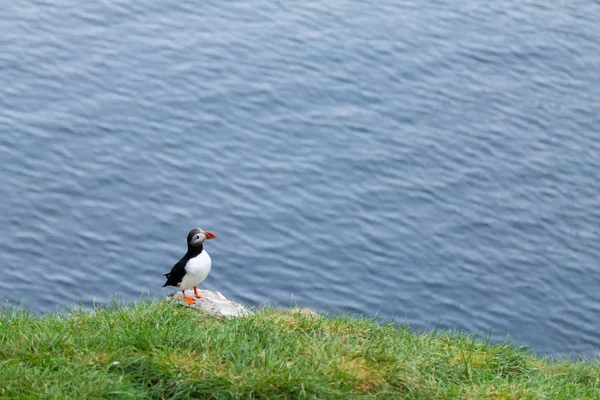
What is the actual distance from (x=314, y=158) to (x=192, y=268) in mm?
11990

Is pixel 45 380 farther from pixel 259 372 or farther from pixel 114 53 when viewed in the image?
pixel 114 53

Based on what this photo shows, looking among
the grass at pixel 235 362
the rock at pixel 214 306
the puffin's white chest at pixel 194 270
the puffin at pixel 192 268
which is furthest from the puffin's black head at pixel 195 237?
the grass at pixel 235 362

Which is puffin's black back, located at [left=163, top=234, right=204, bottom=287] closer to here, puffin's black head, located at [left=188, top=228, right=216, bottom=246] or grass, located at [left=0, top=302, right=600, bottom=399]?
puffin's black head, located at [left=188, top=228, right=216, bottom=246]

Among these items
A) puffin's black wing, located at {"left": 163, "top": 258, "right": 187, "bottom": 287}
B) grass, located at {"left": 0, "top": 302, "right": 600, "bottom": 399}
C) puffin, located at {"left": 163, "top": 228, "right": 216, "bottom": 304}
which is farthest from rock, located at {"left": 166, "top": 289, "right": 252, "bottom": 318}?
grass, located at {"left": 0, "top": 302, "right": 600, "bottom": 399}

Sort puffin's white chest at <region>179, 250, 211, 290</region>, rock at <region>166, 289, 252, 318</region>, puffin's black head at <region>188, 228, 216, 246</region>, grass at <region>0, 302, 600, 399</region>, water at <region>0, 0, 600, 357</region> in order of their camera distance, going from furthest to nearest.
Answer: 1. water at <region>0, 0, 600, 357</region>
2. puffin's black head at <region>188, 228, 216, 246</region>
3. puffin's white chest at <region>179, 250, 211, 290</region>
4. rock at <region>166, 289, 252, 318</region>
5. grass at <region>0, 302, 600, 399</region>

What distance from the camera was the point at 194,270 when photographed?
410 inches

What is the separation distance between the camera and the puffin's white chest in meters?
10.4

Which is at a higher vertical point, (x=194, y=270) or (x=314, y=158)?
(x=314, y=158)

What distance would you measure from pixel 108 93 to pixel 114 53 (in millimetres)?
→ 1939


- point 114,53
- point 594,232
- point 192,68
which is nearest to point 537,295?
point 594,232

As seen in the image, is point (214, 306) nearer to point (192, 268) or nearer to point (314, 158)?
point (192, 268)

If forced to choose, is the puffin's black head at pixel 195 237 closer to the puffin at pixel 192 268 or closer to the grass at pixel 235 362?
the puffin at pixel 192 268

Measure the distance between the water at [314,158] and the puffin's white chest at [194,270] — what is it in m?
7.06

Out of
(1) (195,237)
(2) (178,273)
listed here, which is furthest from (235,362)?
(1) (195,237)
